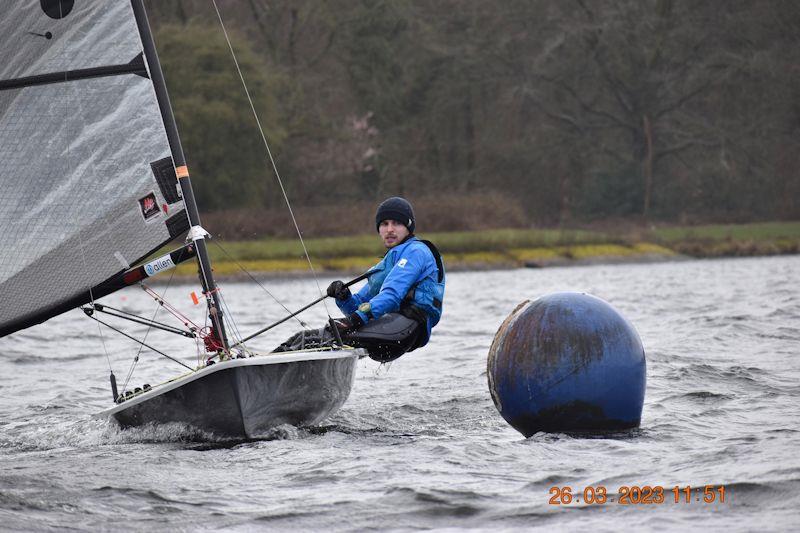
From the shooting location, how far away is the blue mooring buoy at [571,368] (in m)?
7.15

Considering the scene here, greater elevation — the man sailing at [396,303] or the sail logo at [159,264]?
the sail logo at [159,264]

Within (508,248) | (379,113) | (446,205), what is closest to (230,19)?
(379,113)

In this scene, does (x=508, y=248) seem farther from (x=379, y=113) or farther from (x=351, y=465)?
(x=351, y=465)

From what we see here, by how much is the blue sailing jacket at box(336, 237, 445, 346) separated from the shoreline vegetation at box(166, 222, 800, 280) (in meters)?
23.6

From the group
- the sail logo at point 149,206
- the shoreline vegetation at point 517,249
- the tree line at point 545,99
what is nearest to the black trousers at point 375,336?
the sail logo at point 149,206

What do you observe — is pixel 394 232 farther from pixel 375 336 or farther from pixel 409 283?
pixel 375 336

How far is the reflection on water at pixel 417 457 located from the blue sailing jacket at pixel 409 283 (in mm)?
784

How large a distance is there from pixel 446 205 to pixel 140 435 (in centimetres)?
3069

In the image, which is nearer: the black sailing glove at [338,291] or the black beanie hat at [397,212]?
the black sailing glove at [338,291]

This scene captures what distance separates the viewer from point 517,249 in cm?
3566

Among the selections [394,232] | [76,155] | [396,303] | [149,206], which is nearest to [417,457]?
[396,303]

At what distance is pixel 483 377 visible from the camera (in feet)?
36.3

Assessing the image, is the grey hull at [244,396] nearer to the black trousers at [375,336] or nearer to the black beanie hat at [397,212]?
the black trousers at [375,336]

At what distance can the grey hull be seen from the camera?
7.38 meters
